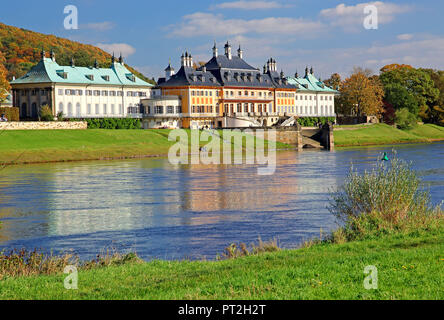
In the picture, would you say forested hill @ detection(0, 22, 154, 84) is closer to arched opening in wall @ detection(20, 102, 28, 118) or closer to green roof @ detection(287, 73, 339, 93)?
green roof @ detection(287, 73, 339, 93)

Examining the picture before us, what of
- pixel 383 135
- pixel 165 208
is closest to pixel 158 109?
pixel 383 135

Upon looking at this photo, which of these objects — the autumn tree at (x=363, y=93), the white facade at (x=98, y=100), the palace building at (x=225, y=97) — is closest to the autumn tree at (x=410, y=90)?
the autumn tree at (x=363, y=93)

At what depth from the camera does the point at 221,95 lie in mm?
122000

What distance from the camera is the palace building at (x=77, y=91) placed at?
324 ft

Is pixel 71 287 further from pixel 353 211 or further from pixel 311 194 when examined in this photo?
pixel 311 194

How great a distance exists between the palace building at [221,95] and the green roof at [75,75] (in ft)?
18.6

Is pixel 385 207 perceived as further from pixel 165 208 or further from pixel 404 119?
pixel 404 119

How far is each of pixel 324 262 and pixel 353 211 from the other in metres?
8.23

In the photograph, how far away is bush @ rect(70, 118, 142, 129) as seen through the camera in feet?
325

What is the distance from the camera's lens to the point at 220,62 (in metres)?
126

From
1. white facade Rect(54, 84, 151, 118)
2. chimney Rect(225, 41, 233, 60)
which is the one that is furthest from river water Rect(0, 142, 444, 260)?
chimney Rect(225, 41, 233, 60)

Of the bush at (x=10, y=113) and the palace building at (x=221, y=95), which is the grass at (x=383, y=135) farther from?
the bush at (x=10, y=113)

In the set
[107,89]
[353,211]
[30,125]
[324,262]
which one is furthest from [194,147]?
[324,262]

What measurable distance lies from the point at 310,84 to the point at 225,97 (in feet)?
114
